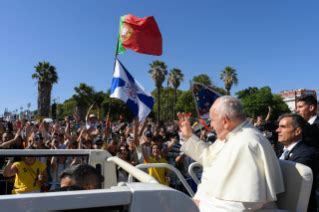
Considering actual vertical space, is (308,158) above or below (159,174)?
above

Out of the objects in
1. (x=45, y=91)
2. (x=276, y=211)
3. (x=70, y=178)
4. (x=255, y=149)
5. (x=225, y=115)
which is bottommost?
(x=45, y=91)

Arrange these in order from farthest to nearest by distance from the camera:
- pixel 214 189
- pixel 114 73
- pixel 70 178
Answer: pixel 114 73, pixel 214 189, pixel 70 178

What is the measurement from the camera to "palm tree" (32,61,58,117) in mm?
44469

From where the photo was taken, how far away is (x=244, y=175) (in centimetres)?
256

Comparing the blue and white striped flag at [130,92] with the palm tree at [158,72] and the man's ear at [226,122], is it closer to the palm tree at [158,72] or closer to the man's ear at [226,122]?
the man's ear at [226,122]

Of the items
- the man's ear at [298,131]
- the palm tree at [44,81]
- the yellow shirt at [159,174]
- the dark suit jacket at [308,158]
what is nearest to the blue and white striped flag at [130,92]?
the yellow shirt at [159,174]

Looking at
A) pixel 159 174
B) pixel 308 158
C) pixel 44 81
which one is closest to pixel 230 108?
pixel 308 158

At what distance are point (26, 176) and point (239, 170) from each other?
3738 millimetres

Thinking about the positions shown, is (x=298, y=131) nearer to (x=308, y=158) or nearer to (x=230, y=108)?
(x=308, y=158)

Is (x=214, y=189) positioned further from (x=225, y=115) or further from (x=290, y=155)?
(x=290, y=155)

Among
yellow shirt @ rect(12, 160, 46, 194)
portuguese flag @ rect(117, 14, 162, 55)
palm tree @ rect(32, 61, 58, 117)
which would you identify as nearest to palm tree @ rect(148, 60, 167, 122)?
palm tree @ rect(32, 61, 58, 117)

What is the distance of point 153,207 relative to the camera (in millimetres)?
1313

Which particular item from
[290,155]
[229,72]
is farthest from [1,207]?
[229,72]

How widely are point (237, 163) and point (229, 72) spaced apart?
6538cm
